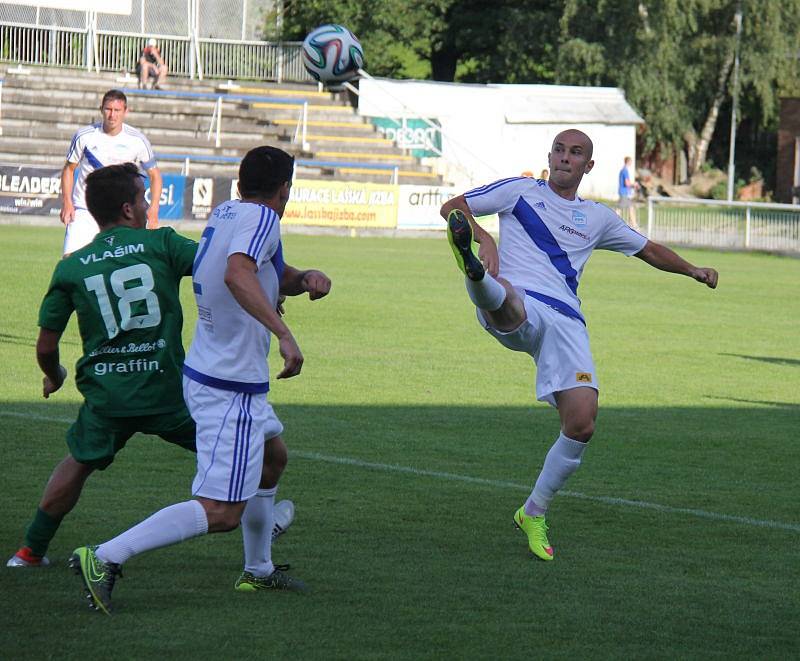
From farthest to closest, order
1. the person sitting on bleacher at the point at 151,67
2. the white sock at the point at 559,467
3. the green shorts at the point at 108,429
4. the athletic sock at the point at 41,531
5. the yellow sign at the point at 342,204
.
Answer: the person sitting on bleacher at the point at 151,67 < the yellow sign at the point at 342,204 < the white sock at the point at 559,467 < the athletic sock at the point at 41,531 < the green shorts at the point at 108,429

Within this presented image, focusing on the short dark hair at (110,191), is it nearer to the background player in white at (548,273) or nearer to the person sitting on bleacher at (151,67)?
the background player in white at (548,273)

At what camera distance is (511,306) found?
262 inches

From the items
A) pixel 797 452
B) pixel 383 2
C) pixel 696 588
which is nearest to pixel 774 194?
pixel 383 2

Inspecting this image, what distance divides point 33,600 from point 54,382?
93 centimetres

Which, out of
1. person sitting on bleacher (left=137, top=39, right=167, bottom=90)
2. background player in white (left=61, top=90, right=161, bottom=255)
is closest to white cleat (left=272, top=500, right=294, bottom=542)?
background player in white (left=61, top=90, right=161, bottom=255)

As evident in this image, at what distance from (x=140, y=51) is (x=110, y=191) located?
39.7 m

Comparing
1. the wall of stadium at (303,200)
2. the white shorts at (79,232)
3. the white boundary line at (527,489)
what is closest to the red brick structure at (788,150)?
the wall of stadium at (303,200)

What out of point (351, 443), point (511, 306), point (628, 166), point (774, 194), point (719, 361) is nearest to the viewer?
point (511, 306)

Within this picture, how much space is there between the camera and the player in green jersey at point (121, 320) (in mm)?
5570

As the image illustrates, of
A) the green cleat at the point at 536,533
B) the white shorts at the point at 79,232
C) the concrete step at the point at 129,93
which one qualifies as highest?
the concrete step at the point at 129,93

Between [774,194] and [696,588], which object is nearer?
[696,588]

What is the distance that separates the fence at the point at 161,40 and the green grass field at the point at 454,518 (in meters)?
29.4

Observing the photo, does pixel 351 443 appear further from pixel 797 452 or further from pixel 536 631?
pixel 536 631

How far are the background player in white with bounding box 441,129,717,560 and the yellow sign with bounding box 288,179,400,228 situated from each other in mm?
24215
